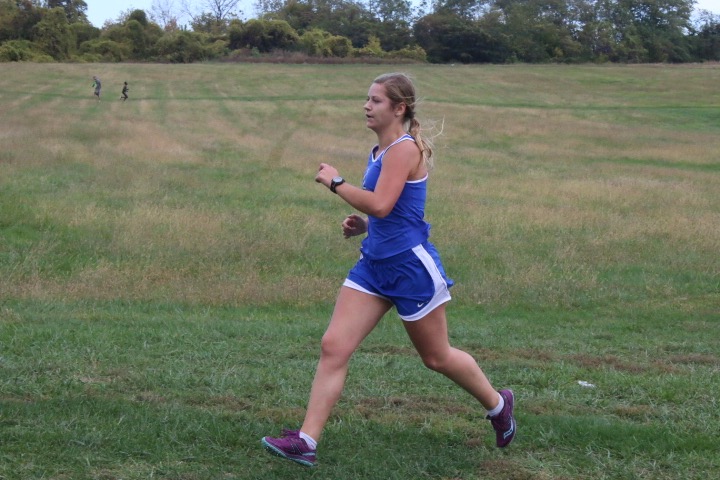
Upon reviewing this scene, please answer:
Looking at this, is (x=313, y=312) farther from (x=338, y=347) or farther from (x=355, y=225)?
(x=338, y=347)

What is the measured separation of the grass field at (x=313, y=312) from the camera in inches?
179

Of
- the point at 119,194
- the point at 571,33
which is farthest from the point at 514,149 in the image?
the point at 571,33

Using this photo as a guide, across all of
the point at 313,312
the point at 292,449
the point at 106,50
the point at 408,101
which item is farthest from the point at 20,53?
the point at 292,449

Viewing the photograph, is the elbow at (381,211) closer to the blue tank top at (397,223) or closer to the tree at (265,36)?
the blue tank top at (397,223)

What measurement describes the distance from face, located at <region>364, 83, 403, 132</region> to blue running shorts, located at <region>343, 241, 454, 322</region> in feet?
2.05


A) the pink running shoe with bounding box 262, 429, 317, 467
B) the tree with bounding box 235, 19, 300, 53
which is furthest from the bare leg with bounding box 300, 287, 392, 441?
the tree with bounding box 235, 19, 300, 53

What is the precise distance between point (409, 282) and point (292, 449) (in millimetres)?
950

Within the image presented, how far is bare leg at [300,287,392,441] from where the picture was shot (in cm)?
437

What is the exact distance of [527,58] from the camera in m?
87.0

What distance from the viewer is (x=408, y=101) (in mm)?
4500

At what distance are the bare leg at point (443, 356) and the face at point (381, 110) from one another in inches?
36.9

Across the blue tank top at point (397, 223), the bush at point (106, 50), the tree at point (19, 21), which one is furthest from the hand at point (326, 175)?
the tree at point (19, 21)

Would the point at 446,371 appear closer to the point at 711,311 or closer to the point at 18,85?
the point at 711,311

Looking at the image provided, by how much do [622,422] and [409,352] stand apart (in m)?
2.25
